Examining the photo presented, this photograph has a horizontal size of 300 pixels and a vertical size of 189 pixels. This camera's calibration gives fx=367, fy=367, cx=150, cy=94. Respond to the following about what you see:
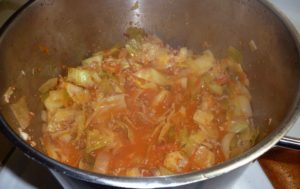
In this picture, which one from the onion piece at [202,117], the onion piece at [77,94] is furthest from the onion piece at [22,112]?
the onion piece at [202,117]

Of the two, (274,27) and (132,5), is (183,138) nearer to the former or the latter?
(274,27)

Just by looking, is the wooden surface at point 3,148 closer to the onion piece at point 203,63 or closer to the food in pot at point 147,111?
the food in pot at point 147,111

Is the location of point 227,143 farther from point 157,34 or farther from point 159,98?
point 157,34

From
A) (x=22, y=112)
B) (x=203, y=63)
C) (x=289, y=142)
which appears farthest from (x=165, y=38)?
(x=289, y=142)

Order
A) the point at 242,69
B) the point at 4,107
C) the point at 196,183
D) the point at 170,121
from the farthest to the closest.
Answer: the point at 242,69
the point at 170,121
the point at 4,107
the point at 196,183

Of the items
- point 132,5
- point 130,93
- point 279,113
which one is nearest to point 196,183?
point 279,113

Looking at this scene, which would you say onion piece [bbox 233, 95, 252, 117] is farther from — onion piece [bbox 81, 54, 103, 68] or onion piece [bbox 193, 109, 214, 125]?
onion piece [bbox 81, 54, 103, 68]
